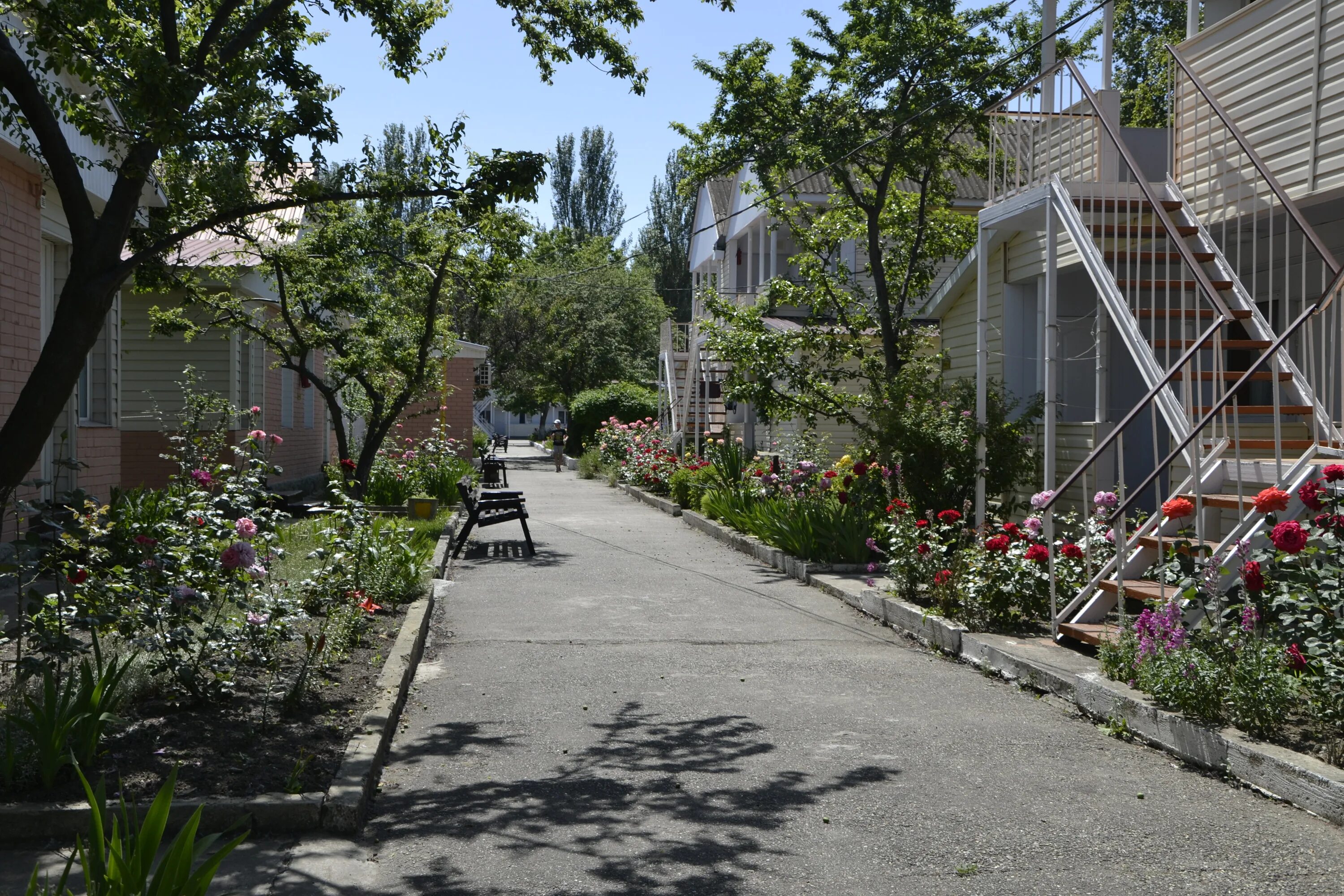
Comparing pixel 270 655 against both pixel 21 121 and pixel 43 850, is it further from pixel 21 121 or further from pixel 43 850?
pixel 21 121

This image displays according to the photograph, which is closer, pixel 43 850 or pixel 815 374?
pixel 43 850

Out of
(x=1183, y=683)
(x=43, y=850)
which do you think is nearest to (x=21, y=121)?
(x=43, y=850)

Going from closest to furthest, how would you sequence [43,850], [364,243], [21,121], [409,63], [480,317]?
[43,850]
[21,121]
[409,63]
[364,243]
[480,317]

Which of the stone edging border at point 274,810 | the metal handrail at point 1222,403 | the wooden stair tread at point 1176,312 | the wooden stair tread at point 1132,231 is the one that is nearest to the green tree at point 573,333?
the wooden stair tread at point 1132,231

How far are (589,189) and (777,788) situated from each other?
67.6 metres

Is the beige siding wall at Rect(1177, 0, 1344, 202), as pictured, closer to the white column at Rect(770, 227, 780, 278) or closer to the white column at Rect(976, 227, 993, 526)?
the white column at Rect(976, 227, 993, 526)

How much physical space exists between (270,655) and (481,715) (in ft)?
4.13

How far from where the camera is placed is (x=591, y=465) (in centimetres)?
3378

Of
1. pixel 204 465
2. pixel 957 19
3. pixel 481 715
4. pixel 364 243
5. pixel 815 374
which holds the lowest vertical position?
pixel 481 715

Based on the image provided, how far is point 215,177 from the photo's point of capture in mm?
7766

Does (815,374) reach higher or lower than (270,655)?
higher

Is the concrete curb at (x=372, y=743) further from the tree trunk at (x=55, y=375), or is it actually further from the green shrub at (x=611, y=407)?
the green shrub at (x=611, y=407)

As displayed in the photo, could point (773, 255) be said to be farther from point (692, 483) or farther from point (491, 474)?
point (491, 474)

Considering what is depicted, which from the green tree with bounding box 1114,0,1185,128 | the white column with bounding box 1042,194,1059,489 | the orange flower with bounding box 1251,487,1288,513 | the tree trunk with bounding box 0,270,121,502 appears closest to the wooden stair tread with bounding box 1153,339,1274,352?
the white column with bounding box 1042,194,1059,489
